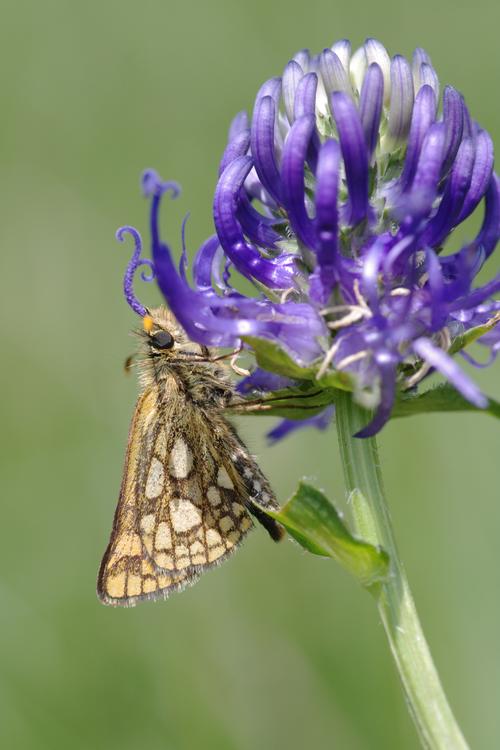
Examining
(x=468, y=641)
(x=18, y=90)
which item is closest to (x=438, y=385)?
(x=468, y=641)

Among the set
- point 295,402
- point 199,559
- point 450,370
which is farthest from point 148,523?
point 450,370

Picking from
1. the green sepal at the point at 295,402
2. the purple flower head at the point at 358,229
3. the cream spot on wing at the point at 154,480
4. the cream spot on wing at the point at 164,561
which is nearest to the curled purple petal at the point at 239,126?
the purple flower head at the point at 358,229

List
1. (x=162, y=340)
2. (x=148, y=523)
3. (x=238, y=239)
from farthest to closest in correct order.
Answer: (x=162, y=340)
(x=148, y=523)
(x=238, y=239)

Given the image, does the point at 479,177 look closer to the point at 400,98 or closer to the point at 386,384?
the point at 400,98

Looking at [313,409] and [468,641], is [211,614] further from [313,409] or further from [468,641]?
[313,409]

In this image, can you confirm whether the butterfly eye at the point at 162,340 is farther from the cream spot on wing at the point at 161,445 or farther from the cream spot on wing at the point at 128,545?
the cream spot on wing at the point at 128,545

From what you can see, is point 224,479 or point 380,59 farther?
point 224,479
